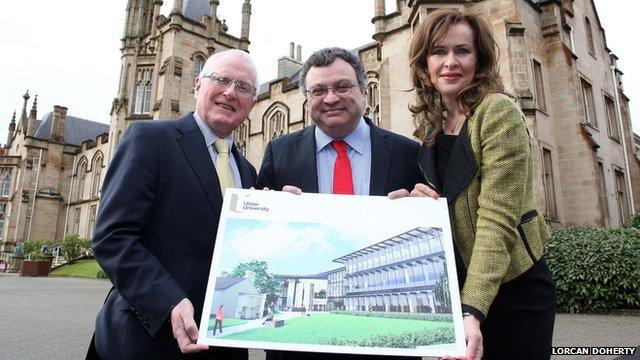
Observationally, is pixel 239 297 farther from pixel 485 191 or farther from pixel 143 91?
pixel 143 91

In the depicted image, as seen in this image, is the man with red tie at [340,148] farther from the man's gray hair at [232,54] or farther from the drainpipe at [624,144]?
the drainpipe at [624,144]

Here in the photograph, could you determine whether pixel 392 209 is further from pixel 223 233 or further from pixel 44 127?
pixel 44 127

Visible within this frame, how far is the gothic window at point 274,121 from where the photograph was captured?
26.0m

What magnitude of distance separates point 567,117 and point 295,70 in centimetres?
2140

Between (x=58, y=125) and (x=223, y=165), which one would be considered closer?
(x=223, y=165)

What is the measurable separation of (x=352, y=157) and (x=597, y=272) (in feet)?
25.6

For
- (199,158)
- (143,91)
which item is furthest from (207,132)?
(143,91)

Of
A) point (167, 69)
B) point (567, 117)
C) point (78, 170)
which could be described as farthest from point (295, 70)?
point (78, 170)

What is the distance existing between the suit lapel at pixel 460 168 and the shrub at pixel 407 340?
0.61 m

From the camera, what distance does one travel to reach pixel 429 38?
2049 millimetres

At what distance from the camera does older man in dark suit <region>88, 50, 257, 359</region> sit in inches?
64.1

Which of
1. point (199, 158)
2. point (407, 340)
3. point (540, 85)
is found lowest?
point (407, 340)

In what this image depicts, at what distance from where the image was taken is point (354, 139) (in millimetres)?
2430

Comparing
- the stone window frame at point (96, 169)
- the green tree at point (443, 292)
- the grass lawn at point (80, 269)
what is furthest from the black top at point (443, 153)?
the stone window frame at point (96, 169)
